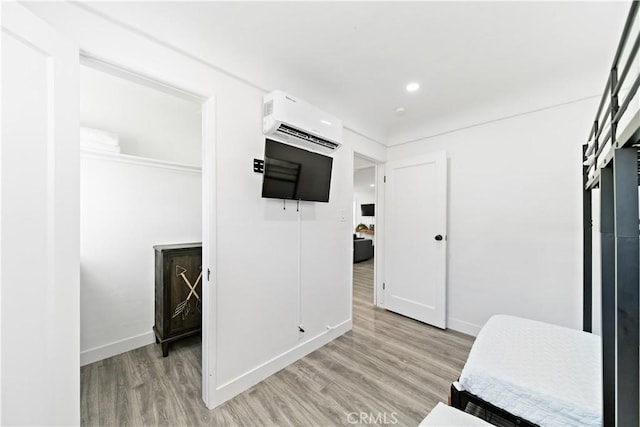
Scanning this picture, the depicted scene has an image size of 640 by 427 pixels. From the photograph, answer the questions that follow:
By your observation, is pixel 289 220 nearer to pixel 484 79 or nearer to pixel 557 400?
pixel 557 400

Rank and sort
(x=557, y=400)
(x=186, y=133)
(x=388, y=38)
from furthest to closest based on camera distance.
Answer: (x=186, y=133) < (x=388, y=38) < (x=557, y=400)

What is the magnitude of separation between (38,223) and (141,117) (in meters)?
2.12

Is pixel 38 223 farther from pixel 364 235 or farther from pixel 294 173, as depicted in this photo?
pixel 364 235

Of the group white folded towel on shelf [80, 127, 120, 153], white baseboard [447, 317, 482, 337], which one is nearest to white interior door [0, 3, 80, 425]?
white folded towel on shelf [80, 127, 120, 153]

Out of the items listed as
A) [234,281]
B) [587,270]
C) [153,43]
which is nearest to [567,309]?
[587,270]

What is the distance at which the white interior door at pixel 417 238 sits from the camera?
284 centimetres

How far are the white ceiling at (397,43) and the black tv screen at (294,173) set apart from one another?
1.83 ft

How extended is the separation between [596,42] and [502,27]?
28.8 inches

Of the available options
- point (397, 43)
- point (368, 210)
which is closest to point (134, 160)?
point (397, 43)

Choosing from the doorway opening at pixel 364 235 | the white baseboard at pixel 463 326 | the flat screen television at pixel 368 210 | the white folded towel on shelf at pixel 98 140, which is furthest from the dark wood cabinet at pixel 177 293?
the flat screen television at pixel 368 210

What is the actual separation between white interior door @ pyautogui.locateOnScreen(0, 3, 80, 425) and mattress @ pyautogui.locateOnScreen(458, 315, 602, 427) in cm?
198

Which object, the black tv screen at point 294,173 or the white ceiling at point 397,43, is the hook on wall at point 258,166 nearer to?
the black tv screen at point 294,173

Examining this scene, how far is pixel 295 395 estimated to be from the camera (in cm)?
177

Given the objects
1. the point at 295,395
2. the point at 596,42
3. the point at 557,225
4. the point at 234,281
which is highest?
the point at 596,42
